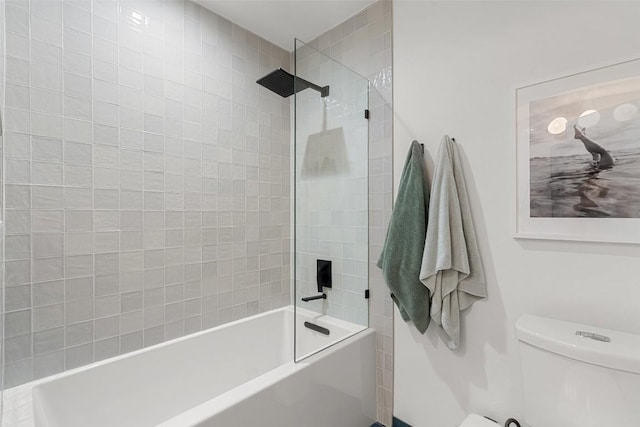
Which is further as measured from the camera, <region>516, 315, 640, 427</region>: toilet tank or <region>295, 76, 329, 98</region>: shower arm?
<region>295, 76, 329, 98</region>: shower arm

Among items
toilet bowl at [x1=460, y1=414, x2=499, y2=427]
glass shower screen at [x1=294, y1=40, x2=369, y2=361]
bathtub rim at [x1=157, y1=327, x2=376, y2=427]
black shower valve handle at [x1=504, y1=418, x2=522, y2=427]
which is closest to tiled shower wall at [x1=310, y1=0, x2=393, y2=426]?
glass shower screen at [x1=294, y1=40, x2=369, y2=361]

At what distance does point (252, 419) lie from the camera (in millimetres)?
1176

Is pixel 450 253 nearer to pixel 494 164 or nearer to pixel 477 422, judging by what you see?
pixel 494 164

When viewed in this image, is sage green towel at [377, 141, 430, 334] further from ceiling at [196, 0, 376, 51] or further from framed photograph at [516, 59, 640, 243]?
ceiling at [196, 0, 376, 51]

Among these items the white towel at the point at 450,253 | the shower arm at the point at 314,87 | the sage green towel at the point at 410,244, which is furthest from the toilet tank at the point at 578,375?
the shower arm at the point at 314,87

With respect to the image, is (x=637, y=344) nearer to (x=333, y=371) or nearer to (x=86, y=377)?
(x=333, y=371)

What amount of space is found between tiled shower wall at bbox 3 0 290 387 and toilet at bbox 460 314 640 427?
1579 millimetres

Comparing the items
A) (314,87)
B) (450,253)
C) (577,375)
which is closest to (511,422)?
(577,375)

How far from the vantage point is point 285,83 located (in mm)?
1843

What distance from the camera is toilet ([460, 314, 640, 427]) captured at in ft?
2.86

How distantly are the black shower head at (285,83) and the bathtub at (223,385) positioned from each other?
49.7 inches

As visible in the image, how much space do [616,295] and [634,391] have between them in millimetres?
313

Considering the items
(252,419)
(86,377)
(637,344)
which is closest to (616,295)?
(637,344)

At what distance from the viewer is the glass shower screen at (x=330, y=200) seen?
1.68 m
